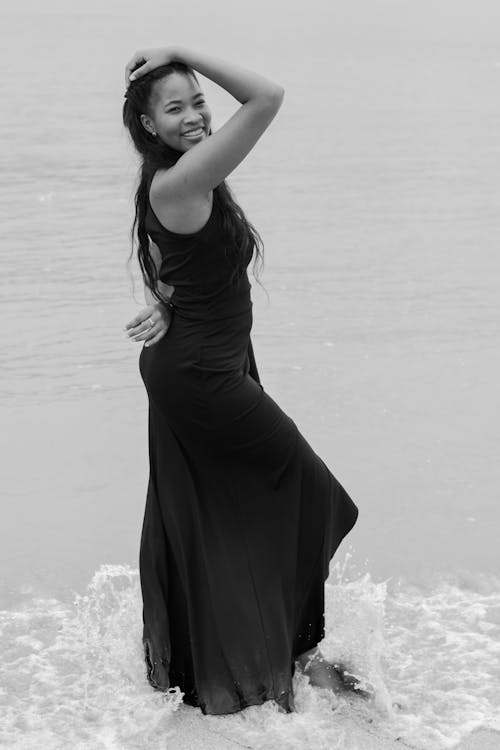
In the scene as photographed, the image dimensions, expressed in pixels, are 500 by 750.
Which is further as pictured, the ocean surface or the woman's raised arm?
the ocean surface

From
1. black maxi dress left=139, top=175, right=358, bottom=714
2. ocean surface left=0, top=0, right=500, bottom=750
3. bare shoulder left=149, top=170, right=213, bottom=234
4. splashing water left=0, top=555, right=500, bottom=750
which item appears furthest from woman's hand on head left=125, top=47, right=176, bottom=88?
splashing water left=0, top=555, right=500, bottom=750

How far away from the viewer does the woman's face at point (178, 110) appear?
13.1ft

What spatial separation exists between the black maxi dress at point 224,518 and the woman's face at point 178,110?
42 centimetres

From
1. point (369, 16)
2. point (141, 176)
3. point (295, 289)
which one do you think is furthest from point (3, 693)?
point (369, 16)

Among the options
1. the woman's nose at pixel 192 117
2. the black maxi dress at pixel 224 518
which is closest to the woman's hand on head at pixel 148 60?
the woman's nose at pixel 192 117

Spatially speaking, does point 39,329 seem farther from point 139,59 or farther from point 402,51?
point 402,51

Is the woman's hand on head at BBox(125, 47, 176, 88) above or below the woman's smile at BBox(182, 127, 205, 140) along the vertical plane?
above

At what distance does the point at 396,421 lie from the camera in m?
6.86

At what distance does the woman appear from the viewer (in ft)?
13.1

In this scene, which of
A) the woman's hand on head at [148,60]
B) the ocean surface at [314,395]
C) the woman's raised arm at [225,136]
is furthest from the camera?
the ocean surface at [314,395]

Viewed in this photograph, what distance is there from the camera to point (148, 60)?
3.99 meters

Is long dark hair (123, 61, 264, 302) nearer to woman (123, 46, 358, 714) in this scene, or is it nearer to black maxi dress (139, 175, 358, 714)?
woman (123, 46, 358, 714)

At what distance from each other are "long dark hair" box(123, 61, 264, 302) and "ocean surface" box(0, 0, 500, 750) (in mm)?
330

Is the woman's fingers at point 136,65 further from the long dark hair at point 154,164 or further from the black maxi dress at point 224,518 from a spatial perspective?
the black maxi dress at point 224,518
